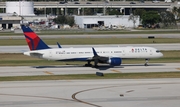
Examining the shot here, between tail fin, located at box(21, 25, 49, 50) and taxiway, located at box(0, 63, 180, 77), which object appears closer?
taxiway, located at box(0, 63, 180, 77)

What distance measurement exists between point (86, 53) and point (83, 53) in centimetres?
44

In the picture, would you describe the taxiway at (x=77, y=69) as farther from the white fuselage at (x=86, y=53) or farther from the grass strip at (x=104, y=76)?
the grass strip at (x=104, y=76)

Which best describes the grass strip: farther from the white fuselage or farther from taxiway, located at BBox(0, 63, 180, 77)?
the white fuselage

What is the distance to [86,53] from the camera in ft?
220

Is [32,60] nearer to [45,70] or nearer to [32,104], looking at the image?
[45,70]

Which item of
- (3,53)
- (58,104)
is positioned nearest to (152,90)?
(58,104)

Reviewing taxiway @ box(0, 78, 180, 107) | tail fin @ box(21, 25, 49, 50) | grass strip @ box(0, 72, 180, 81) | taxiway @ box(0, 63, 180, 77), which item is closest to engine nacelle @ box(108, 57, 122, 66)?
taxiway @ box(0, 63, 180, 77)

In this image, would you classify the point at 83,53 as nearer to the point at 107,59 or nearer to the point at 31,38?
the point at 107,59

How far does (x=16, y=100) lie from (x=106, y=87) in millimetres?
10492

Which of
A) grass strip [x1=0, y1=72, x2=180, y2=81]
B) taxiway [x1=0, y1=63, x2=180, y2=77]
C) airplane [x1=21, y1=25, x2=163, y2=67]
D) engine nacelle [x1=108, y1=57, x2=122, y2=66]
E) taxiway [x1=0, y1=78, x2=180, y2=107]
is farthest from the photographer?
airplane [x1=21, y1=25, x2=163, y2=67]

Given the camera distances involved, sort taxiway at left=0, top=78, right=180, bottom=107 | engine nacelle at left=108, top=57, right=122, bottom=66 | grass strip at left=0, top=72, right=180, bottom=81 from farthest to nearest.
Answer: engine nacelle at left=108, top=57, right=122, bottom=66, grass strip at left=0, top=72, right=180, bottom=81, taxiway at left=0, top=78, right=180, bottom=107

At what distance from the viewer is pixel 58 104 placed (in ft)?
132

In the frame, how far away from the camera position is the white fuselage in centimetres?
6585

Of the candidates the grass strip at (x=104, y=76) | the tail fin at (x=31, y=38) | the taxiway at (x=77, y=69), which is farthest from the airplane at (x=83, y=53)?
the grass strip at (x=104, y=76)
